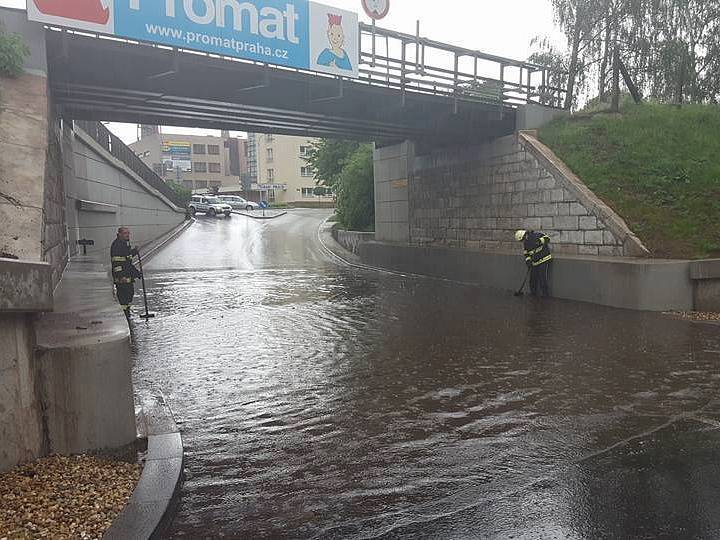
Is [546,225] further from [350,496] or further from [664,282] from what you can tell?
[350,496]

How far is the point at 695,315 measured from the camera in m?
11.5

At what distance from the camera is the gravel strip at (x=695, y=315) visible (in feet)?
36.8

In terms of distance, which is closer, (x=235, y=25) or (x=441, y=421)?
(x=441, y=421)

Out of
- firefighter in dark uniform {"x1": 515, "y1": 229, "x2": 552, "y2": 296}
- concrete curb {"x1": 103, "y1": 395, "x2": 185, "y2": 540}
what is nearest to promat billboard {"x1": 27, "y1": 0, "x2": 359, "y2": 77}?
firefighter in dark uniform {"x1": 515, "y1": 229, "x2": 552, "y2": 296}

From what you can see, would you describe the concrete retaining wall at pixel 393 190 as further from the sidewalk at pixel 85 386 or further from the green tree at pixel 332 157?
the sidewalk at pixel 85 386

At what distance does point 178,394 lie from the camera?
674 cm

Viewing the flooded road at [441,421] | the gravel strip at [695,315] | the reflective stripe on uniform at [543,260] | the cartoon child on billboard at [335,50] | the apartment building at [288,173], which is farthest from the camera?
the apartment building at [288,173]

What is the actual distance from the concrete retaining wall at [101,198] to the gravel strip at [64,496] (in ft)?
35.9

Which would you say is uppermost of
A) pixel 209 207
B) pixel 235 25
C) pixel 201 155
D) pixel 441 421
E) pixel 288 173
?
pixel 201 155

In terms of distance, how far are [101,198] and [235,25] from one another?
33.1 feet

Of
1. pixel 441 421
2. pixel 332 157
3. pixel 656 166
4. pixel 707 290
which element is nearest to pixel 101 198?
pixel 332 157

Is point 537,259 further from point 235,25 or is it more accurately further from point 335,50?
point 235,25

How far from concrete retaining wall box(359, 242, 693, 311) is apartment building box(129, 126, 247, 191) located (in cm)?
8831

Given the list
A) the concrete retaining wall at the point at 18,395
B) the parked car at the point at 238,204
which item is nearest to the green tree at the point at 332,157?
the parked car at the point at 238,204
